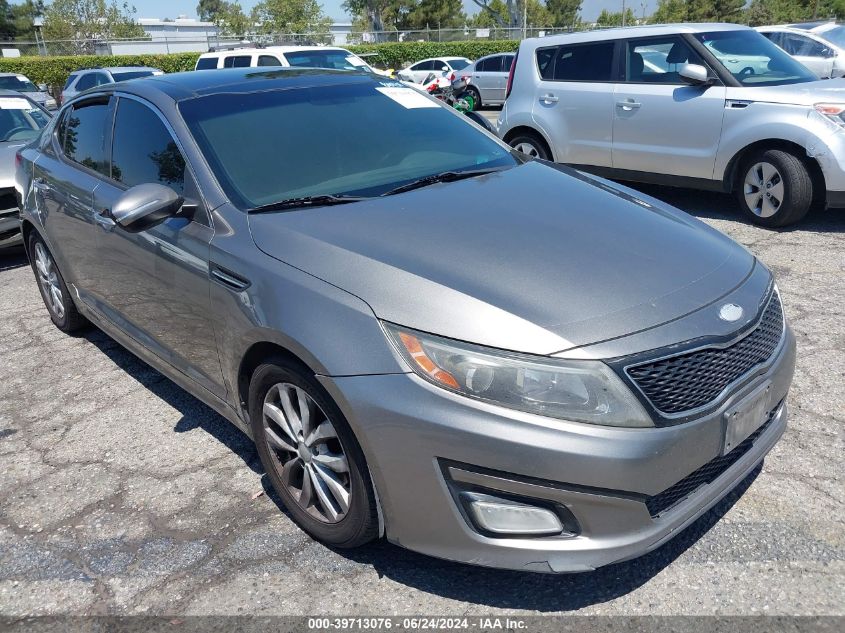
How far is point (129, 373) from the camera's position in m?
4.43

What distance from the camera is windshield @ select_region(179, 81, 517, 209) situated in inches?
121

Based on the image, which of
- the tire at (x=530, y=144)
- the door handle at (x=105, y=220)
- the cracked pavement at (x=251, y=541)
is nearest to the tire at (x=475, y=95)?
the tire at (x=530, y=144)

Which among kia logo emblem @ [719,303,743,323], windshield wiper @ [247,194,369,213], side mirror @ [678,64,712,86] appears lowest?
kia logo emblem @ [719,303,743,323]

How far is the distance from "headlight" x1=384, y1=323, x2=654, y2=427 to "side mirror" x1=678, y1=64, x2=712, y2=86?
5.24 meters

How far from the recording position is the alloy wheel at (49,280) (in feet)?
15.8

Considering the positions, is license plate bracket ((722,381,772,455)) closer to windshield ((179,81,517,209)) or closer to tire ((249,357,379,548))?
tire ((249,357,379,548))

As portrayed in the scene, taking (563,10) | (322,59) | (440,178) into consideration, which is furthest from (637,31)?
(563,10)

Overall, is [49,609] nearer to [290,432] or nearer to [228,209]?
[290,432]

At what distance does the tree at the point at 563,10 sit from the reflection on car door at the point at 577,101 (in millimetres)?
73765

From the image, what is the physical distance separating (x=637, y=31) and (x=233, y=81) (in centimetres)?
497

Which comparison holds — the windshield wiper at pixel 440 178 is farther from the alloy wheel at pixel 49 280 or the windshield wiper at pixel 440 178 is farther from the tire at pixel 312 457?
the alloy wheel at pixel 49 280

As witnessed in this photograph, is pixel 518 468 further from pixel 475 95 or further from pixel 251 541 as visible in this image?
pixel 475 95

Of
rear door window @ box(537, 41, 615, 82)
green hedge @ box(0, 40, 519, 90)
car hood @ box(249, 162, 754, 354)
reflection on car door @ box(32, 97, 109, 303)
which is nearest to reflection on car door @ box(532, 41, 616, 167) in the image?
rear door window @ box(537, 41, 615, 82)

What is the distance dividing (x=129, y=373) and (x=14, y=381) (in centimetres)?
69
